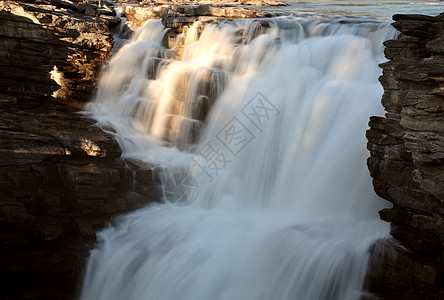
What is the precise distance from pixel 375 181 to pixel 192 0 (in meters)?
16.2

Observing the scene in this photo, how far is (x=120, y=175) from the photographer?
963 cm

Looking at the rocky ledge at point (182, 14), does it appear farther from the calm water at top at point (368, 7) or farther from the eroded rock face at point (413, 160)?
the eroded rock face at point (413, 160)

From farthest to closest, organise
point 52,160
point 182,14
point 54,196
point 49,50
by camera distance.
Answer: point 182,14, point 49,50, point 52,160, point 54,196

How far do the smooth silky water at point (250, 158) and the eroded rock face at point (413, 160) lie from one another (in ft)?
1.53

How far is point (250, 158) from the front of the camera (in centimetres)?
1044

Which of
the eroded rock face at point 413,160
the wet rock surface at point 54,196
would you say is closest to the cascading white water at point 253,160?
the wet rock surface at point 54,196

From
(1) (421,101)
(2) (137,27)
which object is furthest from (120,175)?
(2) (137,27)

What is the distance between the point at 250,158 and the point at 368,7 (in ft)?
33.2

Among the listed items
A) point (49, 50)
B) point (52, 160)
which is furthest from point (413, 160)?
point (49, 50)

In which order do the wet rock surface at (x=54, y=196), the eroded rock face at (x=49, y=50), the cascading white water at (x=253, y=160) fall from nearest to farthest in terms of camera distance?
Result: the cascading white water at (x=253, y=160), the wet rock surface at (x=54, y=196), the eroded rock face at (x=49, y=50)

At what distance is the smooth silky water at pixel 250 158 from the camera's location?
7.64 m

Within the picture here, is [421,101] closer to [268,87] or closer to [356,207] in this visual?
[356,207]

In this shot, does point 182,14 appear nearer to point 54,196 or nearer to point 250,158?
point 250,158

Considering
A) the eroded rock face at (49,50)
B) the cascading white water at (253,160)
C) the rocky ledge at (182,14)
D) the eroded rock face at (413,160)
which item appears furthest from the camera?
the rocky ledge at (182,14)
